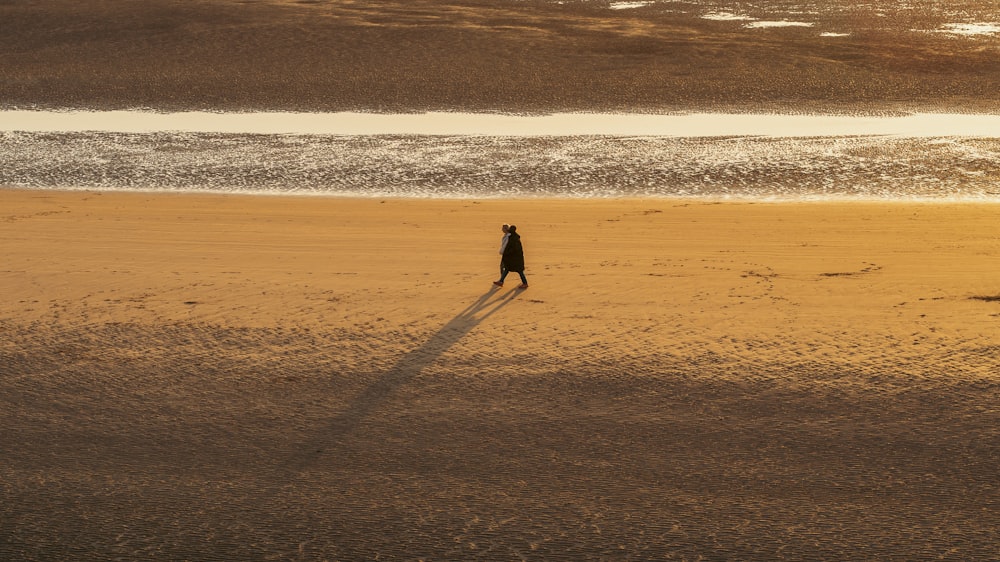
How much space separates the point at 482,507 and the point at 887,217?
12.9 m

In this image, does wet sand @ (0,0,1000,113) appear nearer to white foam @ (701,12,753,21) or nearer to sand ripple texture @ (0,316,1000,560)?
white foam @ (701,12,753,21)

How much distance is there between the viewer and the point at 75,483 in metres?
9.56

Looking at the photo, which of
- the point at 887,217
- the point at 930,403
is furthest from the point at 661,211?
the point at 930,403

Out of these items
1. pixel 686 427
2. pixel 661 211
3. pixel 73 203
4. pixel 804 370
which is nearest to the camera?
pixel 686 427

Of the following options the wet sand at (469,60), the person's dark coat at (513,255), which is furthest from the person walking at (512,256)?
the wet sand at (469,60)

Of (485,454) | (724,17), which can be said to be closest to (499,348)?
(485,454)

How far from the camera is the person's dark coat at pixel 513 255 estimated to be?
15.3 m

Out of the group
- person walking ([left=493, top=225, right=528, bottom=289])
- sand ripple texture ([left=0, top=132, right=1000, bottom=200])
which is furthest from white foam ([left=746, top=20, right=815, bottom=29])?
person walking ([left=493, top=225, right=528, bottom=289])

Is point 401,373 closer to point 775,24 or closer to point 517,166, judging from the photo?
point 517,166

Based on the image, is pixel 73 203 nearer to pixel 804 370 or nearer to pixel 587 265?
pixel 587 265

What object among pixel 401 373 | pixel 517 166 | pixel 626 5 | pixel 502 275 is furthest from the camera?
pixel 626 5

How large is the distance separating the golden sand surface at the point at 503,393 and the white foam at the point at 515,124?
941cm

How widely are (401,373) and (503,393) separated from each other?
1259 mm

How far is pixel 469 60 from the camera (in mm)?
36156
